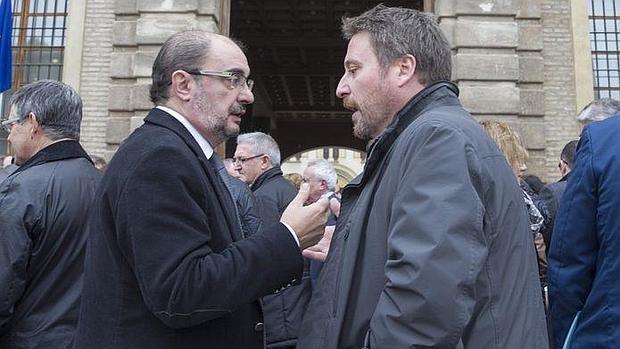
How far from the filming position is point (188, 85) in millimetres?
2529

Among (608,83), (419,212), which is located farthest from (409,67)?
(608,83)

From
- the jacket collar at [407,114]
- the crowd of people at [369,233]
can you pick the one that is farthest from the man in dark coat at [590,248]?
the jacket collar at [407,114]

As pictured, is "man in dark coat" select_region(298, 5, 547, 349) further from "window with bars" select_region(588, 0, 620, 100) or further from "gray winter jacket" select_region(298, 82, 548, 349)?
"window with bars" select_region(588, 0, 620, 100)

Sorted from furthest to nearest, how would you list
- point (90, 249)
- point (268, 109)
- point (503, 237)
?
point (268, 109) < point (90, 249) < point (503, 237)

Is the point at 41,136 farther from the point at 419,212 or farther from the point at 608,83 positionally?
the point at 608,83

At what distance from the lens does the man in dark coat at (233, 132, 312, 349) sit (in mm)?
4316

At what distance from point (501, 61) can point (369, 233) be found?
8.02 meters

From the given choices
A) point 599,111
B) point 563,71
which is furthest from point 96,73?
point 599,111

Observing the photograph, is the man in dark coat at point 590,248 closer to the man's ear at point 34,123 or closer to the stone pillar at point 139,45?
the man's ear at point 34,123

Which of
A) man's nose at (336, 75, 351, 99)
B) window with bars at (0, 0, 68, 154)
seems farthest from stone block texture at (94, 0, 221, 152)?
man's nose at (336, 75, 351, 99)

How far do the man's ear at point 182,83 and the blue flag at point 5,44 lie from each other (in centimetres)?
799

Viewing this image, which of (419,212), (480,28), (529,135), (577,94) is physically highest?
(480,28)

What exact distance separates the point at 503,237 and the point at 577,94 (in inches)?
345

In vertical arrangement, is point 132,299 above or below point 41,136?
below
